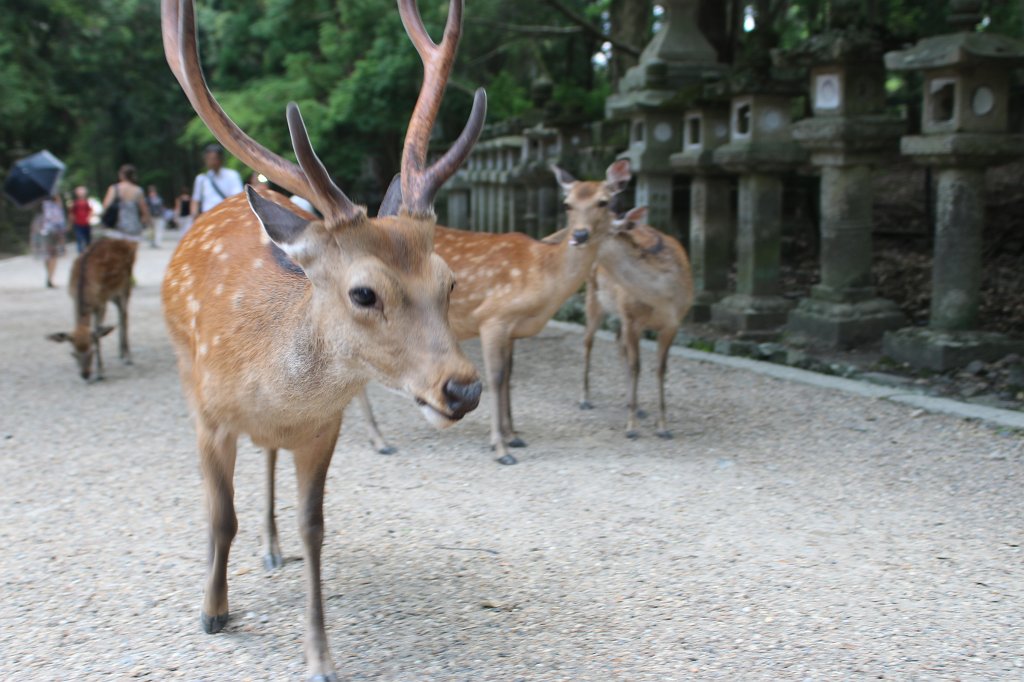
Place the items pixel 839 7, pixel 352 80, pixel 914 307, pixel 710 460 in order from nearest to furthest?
pixel 710 460
pixel 839 7
pixel 914 307
pixel 352 80

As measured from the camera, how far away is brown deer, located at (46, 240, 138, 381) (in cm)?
808

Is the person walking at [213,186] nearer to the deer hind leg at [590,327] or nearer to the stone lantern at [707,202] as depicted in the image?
the deer hind leg at [590,327]

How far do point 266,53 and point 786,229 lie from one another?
885cm

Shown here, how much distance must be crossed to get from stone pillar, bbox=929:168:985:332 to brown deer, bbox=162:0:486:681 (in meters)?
4.94

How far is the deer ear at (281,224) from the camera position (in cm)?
285

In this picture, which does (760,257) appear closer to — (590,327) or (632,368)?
(590,327)

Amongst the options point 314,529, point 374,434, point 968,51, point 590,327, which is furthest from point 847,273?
point 314,529

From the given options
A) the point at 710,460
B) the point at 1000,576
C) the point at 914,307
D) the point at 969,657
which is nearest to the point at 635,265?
the point at 710,460

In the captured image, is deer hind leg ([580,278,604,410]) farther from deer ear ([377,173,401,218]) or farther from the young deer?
deer ear ([377,173,401,218])

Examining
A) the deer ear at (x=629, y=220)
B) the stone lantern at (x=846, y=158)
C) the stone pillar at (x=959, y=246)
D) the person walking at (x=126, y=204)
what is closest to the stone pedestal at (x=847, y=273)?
the stone lantern at (x=846, y=158)

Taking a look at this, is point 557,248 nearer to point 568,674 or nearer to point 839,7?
point 568,674

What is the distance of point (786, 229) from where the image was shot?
14625mm

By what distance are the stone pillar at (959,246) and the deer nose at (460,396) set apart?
573 cm

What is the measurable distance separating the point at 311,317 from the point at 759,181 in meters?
6.82
